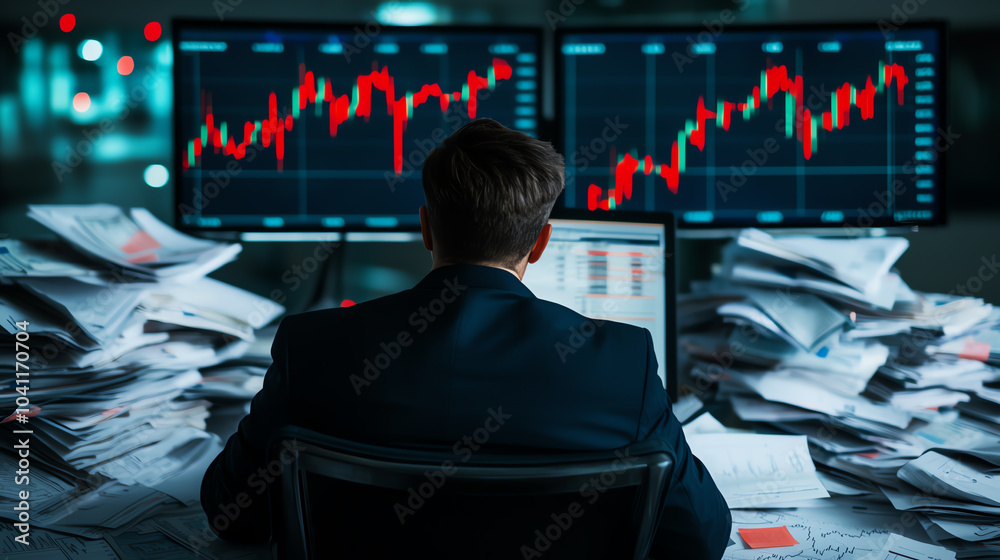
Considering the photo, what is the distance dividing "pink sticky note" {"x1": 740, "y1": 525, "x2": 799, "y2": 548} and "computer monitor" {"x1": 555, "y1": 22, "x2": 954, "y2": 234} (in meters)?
0.72

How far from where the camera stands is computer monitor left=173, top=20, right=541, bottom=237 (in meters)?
1.41

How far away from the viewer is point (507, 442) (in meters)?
0.65

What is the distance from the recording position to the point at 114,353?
4.19 feet

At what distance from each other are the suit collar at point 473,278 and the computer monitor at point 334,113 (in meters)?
0.66

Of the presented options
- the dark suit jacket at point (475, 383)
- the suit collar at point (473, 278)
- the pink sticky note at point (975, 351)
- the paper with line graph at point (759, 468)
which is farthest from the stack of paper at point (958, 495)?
the suit collar at point (473, 278)

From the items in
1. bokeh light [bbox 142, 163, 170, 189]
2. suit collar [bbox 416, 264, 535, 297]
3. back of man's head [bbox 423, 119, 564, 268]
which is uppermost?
bokeh light [bbox 142, 163, 170, 189]

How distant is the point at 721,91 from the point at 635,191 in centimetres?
31

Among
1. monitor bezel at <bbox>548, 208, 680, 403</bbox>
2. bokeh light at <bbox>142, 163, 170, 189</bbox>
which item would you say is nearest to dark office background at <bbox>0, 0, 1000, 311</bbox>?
bokeh light at <bbox>142, 163, 170, 189</bbox>

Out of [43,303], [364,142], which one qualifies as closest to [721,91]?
[364,142]

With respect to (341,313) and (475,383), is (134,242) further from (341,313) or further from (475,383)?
(475,383)

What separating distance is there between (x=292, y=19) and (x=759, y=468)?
4.71ft

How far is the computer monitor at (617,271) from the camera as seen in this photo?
4.38 feet

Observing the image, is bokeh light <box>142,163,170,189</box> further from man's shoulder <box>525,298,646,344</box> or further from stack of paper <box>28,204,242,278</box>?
man's shoulder <box>525,298,646,344</box>

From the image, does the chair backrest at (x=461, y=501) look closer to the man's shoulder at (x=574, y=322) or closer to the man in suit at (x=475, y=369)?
the man in suit at (x=475, y=369)
